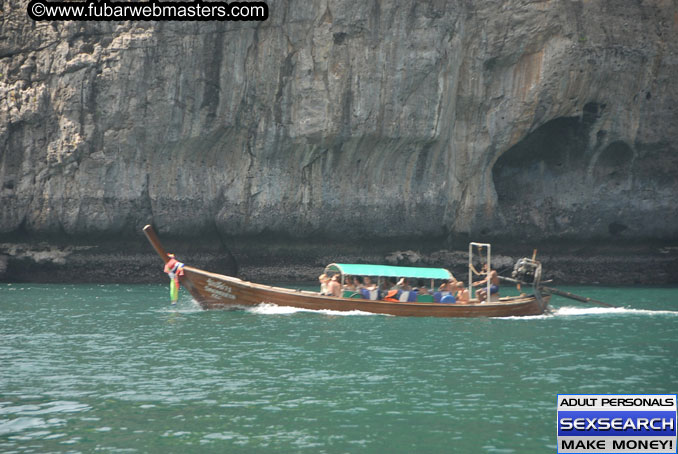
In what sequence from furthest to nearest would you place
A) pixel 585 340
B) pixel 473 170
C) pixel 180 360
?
pixel 473 170
pixel 585 340
pixel 180 360

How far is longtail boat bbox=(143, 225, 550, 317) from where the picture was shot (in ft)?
70.4

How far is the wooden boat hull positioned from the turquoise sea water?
31cm

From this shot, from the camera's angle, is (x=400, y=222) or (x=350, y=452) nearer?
(x=350, y=452)

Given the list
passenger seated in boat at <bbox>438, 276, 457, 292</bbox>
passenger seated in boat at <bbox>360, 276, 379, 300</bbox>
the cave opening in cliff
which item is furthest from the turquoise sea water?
the cave opening in cliff

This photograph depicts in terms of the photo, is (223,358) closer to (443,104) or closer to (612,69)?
(443,104)

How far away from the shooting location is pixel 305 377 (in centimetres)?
1336

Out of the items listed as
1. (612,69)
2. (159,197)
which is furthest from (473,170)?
(159,197)

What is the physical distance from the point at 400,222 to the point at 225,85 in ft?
29.0

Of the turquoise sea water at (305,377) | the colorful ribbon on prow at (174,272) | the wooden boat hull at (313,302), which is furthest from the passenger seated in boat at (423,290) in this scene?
the colorful ribbon on prow at (174,272)

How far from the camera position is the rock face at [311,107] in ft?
101

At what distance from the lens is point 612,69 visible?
1270 inches

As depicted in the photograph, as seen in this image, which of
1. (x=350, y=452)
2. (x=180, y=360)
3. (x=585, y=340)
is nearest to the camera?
(x=350, y=452)

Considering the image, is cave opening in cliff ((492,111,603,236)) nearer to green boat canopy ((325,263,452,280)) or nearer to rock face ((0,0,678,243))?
rock face ((0,0,678,243))

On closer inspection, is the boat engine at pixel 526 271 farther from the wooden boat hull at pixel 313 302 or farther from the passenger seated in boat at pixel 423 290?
the passenger seated in boat at pixel 423 290
